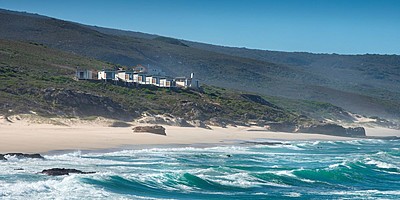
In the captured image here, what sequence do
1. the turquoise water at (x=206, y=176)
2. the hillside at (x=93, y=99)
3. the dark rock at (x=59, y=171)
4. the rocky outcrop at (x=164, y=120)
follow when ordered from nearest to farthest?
the turquoise water at (x=206, y=176) → the dark rock at (x=59, y=171) → the hillside at (x=93, y=99) → the rocky outcrop at (x=164, y=120)

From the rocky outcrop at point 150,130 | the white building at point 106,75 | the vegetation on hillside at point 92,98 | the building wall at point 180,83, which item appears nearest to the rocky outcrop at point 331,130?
the vegetation on hillside at point 92,98

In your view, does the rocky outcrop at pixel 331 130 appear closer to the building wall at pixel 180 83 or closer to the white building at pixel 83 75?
the building wall at pixel 180 83

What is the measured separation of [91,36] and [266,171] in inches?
4513

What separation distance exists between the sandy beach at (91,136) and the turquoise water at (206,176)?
7.12 feet

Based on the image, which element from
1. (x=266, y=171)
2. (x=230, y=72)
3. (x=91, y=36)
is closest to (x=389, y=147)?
(x=266, y=171)

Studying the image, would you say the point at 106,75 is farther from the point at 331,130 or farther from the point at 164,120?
the point at 331,130

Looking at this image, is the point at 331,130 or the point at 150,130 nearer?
the point at 150,130

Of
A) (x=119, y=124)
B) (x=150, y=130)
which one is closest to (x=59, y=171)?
(x=150, y=130)

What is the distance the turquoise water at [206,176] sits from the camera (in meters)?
25.0

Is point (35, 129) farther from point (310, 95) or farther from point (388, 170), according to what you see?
point (310, 95)

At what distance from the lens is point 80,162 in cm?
3120

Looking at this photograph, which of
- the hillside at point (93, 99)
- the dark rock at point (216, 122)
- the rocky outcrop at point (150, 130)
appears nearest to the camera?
the rocky outcrop at point (150, 130)

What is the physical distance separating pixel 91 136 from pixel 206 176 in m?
13.5

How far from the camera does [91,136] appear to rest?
41.8 m
